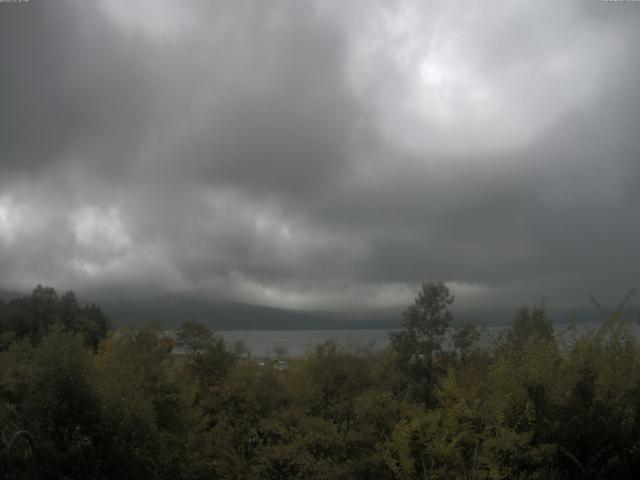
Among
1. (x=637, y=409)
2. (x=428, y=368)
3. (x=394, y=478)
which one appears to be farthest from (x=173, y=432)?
(x=428, y=368)

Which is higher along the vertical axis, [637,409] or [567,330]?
[567,330]

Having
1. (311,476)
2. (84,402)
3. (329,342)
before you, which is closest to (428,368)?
(329,342)

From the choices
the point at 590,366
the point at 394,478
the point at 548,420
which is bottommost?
the point at 394,478

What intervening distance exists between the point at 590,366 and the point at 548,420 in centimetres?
161

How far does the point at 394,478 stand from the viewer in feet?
46.7

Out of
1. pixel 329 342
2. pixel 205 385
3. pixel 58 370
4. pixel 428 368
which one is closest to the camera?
pixel 58 370

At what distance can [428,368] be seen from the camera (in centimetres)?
3603

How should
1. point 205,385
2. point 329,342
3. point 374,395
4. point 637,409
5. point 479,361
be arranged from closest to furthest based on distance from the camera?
point 637,409
point 374,395
point 329,342
point 205,385
point 479,361

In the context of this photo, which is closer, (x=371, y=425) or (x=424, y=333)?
(x=371, y=425)

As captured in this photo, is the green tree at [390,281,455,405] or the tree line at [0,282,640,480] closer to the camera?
the tree line at [0,282,640,480]

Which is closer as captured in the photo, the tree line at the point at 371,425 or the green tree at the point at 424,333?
the tree line at the point at 371,425

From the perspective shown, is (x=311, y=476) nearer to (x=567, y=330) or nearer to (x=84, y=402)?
(x=84, y=402)

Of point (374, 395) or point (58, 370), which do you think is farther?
point (374, 395)

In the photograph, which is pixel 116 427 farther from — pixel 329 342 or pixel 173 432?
pixel 329 342
